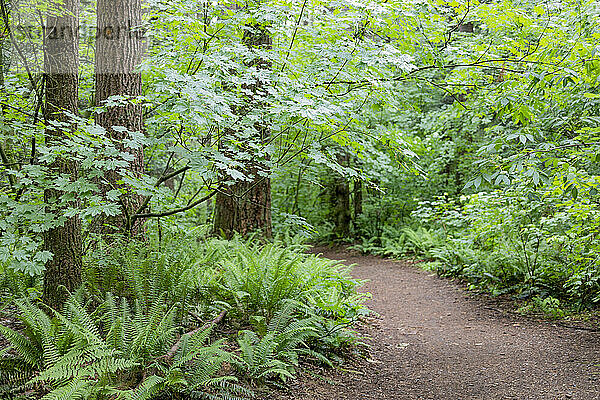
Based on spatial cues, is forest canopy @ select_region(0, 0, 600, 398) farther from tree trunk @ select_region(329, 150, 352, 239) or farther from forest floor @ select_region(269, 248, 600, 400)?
tree trunk @ select_region(329, 150, 352, 239)

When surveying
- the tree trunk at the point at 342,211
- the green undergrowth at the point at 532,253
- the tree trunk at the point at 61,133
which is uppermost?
the tree trunk at the point at 61,133

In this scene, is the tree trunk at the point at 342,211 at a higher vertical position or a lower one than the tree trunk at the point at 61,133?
lower

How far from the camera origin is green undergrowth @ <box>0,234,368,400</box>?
3502 mm

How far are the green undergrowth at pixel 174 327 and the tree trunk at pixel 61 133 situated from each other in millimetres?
228

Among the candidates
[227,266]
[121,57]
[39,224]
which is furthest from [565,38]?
[39,224]

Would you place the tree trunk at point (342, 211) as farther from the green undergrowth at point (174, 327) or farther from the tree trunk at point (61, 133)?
the tree trunk at point (61, 133)

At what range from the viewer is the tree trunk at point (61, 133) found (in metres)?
4.55

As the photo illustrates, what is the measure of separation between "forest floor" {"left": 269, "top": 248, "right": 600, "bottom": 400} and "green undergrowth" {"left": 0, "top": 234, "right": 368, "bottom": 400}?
43 cm

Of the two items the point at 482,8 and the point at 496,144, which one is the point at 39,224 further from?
the point at 482,8

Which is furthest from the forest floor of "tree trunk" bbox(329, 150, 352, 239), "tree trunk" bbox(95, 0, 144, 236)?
"tree trunk" bbox(329, 150, 352, 239)

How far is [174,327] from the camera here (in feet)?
13.2

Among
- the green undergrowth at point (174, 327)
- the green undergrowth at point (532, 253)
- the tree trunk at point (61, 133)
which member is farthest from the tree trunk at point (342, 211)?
the tree trunk at point (61, 133)

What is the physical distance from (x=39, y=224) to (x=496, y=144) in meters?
4.20

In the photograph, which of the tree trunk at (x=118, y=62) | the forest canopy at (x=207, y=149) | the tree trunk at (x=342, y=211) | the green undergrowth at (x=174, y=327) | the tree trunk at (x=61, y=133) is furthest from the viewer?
the tree trunk at (x=342, y=211)
